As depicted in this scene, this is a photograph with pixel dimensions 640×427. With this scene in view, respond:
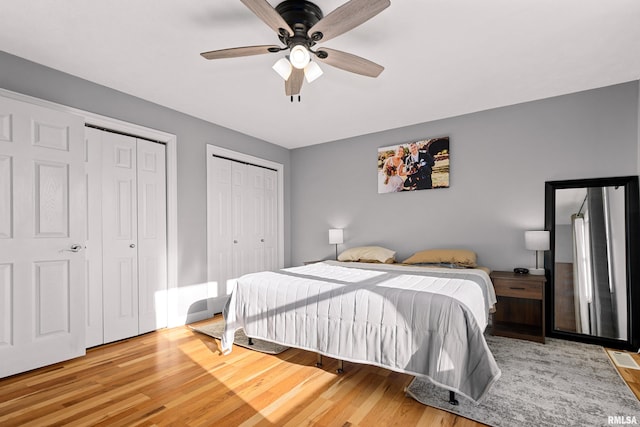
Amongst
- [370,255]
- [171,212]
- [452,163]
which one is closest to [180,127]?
[171,212]

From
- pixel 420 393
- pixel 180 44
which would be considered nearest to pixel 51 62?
pixel 180 44

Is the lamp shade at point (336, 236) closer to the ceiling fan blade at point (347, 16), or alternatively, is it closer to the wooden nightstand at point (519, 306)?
the wooden nightstand at point (519, 306)

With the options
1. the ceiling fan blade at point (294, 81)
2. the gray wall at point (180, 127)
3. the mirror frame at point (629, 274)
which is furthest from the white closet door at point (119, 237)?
the mirror frame at point (629, 274)

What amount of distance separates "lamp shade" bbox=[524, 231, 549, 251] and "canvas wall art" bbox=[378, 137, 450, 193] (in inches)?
45.0

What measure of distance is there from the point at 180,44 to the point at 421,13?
1814mm

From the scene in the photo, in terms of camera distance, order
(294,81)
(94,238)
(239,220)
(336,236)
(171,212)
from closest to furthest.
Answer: (294,81) → (94,238) → (171,212) → (239,220) → (336,236)

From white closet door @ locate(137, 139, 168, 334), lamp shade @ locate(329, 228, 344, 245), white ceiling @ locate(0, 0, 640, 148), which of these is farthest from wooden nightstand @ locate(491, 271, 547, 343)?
white closet door @ locate(137, 139, 168, 334)

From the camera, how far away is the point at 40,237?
265 cm

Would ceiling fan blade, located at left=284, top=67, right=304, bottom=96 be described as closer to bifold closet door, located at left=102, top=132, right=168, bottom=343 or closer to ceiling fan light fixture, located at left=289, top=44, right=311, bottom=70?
ceiling fan light fixture, located at left=289, top=44, right=311, bottom=70

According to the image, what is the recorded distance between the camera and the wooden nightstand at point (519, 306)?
3.18 metres

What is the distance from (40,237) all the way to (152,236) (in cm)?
105

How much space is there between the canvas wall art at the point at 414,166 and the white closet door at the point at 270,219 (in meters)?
1.79

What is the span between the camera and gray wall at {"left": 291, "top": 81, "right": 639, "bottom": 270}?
10.8 ft

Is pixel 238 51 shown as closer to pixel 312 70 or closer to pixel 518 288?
pixel 312 70
